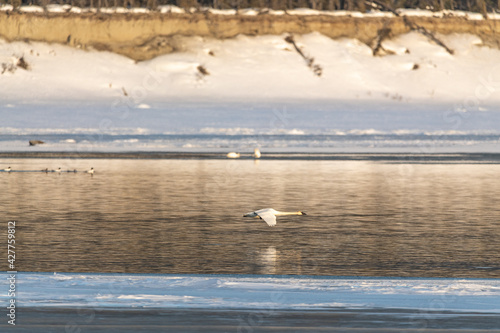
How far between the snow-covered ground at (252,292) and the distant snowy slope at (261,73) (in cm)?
6268

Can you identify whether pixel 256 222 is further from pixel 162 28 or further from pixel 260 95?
pixel 162 28

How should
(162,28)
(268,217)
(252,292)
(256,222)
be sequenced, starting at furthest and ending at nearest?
(162,28), (256,222), (268,217), (252,292)

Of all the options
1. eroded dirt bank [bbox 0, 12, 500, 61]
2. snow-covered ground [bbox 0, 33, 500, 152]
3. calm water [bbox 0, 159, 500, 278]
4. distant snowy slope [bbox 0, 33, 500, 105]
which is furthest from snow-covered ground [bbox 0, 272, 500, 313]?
eroded dirt bank [bbox 0, 12, 500, 61]

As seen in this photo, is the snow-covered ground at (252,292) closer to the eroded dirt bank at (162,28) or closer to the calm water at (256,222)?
the calm water at (256,222)

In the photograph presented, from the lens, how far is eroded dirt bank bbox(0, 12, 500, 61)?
89562 mm

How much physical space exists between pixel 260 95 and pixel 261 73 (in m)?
5.67

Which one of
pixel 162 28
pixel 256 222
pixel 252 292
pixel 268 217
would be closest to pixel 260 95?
pixel 162 28

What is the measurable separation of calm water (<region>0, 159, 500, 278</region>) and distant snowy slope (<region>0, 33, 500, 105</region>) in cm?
4538

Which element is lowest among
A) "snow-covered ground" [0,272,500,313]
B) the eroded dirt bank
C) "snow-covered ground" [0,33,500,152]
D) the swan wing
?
"snow-covered ground" [0,272,500,313]

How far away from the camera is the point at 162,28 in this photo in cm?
9262

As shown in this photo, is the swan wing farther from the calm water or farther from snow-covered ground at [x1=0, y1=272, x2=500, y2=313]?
snow-covered ground at [x1=0, y1=272, x2=500, y2=313]

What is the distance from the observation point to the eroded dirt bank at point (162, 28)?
89562 millimetres

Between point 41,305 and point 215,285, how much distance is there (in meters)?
1.93

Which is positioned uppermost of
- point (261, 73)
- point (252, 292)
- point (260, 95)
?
point (261, 73)
